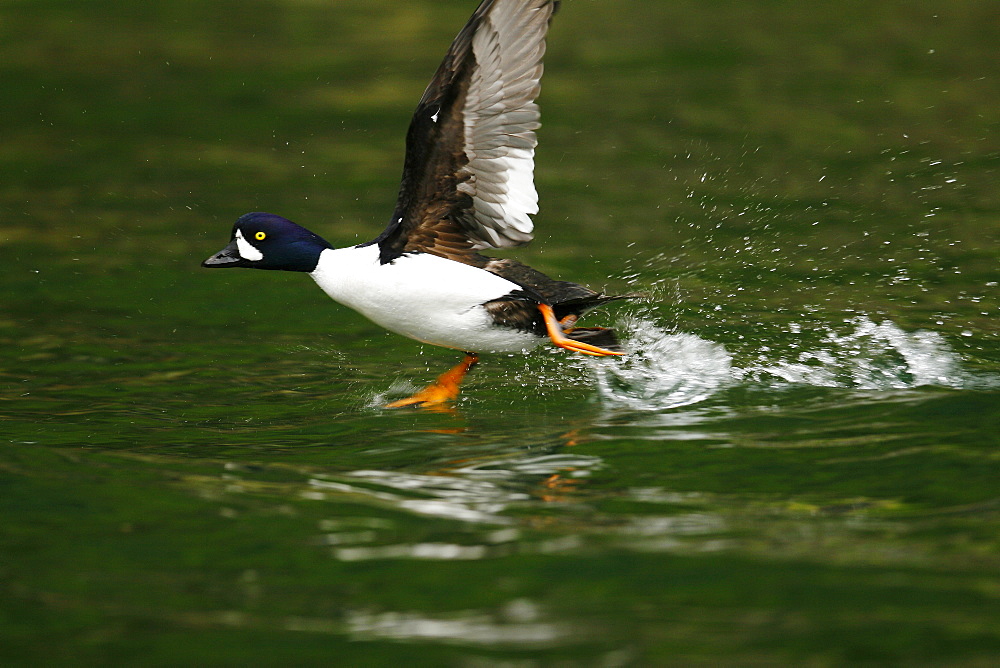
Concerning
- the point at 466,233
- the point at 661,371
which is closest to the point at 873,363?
the point at 661,371

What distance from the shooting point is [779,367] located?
7.48 m

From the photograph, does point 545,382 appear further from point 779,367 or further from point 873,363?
point 873,363

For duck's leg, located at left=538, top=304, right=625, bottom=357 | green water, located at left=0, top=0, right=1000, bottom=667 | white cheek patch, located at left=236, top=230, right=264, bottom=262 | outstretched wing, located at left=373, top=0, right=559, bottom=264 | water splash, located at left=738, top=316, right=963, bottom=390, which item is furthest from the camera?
Answer: white cheek patch, located at left=236, top=230, right=264, bottom=262

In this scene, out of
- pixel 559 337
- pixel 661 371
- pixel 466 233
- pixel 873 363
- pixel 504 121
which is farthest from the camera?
pixel 661 371

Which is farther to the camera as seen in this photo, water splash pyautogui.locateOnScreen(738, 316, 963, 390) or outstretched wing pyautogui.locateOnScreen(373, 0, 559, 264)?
water splash pyautogui.locateOnScreen(738, 316, 963, 390)

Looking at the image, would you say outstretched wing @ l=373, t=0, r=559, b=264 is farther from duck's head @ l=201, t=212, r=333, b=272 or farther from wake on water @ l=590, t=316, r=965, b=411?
wake on water @ l=590, t=316, r=965, b=411

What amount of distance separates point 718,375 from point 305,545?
311cm

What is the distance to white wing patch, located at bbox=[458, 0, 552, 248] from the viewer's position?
6.48 m

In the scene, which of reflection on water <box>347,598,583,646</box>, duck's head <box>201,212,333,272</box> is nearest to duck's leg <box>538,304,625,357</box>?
duck's head <box>201,212,333,272</box>

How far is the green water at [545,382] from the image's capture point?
455 cm

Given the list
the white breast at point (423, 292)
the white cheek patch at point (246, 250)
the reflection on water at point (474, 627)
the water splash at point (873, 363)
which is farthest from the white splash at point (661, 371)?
the reflection on water at point (474, 627)

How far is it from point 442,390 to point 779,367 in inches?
76.2

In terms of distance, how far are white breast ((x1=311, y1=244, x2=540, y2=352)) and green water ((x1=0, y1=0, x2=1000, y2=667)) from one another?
53cm

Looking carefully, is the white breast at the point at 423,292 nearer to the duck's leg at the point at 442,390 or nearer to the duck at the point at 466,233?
the duck at the point at 466,233
